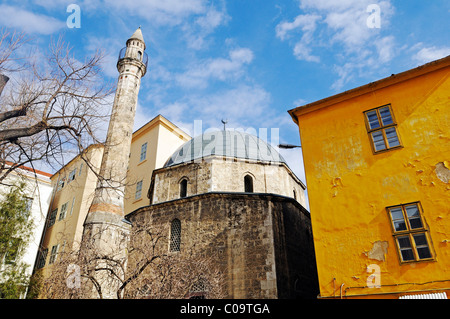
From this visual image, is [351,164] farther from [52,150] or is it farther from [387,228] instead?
[52,150]

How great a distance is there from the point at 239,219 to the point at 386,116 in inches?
237

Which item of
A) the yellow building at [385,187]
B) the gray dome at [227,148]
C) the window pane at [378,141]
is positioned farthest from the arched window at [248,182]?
the window pane at [378,141]

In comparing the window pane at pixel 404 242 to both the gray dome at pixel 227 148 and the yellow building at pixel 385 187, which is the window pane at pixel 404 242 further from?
the gray dome at pixel 227 148

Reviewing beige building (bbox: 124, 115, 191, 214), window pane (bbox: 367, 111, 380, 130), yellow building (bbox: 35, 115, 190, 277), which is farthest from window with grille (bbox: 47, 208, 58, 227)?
window pane (bbox: 367, 111, 380, 130)

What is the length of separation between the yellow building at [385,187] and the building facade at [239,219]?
10.9 feet

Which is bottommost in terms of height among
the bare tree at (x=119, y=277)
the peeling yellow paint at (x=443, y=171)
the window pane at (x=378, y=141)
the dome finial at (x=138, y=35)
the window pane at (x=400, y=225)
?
the bare tree at (x=119, y=277)

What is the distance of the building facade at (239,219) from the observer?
10.7 metres

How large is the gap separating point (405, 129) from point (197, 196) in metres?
7.75

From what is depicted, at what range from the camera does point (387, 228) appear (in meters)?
7.11

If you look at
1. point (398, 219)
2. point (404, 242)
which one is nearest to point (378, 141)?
→ point (398, 219)

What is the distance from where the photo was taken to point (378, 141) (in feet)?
26.3

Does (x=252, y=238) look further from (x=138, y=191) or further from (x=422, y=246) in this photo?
Result: (x=138, y=191)

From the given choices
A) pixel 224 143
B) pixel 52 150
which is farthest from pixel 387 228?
pixel 224 143

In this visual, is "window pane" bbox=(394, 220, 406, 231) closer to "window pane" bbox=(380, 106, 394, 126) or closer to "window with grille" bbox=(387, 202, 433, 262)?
"window with grille" bbox=(387, 202, 433, 262)
